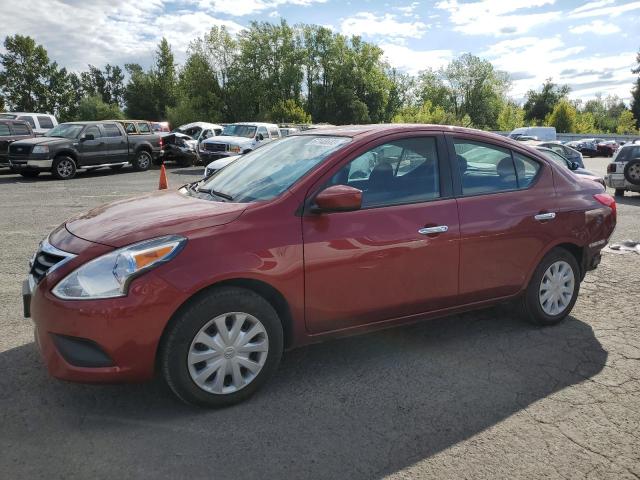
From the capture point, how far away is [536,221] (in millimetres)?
4316

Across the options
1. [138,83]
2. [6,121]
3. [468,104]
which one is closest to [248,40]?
[138,83]

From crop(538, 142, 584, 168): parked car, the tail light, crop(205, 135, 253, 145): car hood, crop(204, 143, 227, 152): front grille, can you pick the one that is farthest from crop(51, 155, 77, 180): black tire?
the tail light

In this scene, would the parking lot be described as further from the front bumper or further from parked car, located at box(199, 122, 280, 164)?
parked car, located at box(199, 122, 280, 164)

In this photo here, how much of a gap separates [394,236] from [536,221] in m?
1.38

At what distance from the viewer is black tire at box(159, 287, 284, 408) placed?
2.99 m

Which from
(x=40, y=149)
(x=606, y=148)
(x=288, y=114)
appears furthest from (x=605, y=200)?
(x=288, y=114)

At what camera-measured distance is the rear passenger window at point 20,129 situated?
60.1ft

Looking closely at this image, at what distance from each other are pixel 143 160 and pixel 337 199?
62.0 ft

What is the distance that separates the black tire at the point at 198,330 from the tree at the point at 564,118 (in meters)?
83.0

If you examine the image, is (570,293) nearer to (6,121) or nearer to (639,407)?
(639,407)

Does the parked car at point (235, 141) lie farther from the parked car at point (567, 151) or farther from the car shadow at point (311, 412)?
the car shadow at point (311, 412)

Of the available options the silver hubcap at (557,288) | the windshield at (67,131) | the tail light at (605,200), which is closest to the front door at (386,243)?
the silver hubcap at (557,288)

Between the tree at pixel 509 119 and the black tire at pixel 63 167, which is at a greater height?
the tree at pixel 509 119

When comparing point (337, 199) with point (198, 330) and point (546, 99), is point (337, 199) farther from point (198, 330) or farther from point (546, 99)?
point (546, 99)
